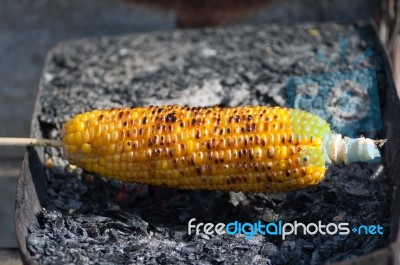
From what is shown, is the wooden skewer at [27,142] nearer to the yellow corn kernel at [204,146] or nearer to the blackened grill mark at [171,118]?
the yellow corn kernel at [204,146]

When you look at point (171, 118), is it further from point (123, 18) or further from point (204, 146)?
point (123, 18)

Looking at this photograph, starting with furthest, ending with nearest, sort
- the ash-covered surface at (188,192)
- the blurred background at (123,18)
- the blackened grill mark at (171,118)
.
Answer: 1. the blurred background at (123,18)
2. the blackened grill mark at (171,118)
3. the ash-covered surface at (188,192)

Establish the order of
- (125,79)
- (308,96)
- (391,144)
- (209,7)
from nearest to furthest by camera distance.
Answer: (391,144) → (308,96) → (125,79) → (209,7)

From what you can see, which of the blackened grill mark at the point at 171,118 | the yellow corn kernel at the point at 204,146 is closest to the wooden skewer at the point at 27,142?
the yellow corn kernel at the point at 204,146

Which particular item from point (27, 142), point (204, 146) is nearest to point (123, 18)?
point (27, 142)

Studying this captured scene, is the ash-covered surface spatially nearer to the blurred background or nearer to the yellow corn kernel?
the yellow corn kernel

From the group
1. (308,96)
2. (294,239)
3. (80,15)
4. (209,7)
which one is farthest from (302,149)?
(80,15)

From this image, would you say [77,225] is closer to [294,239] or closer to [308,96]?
[294,239]
